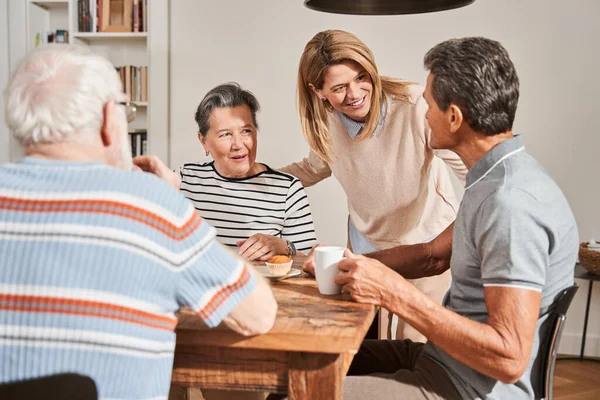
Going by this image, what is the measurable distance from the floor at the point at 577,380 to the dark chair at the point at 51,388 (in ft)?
9.19

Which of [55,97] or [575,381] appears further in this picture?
[575,381]

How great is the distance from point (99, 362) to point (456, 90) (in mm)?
975

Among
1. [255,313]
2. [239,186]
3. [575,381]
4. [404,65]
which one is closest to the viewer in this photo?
[255,313]

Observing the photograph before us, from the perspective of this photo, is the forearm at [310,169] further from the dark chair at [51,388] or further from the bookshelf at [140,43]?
the dark chair at [51,388]

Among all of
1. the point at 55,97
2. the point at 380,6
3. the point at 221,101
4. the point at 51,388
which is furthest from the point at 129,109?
the point at 221,101

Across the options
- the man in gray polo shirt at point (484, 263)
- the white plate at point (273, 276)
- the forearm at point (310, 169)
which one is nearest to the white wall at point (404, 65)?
the forearm at point (310, 169)

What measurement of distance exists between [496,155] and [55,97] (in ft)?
3.12

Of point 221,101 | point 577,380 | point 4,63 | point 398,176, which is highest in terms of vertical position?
point 4,63

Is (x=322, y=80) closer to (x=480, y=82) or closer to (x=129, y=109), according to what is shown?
(x=480, y=82)

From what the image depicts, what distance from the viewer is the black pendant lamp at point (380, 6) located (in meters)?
1.83

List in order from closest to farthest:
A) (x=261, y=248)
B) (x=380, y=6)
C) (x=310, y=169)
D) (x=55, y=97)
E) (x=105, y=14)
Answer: (x=55, y=97) < (x=380, y=6) < (x=261, y=248) < (x=310, y=169) < (x=105, y=14)

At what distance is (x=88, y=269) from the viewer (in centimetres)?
102

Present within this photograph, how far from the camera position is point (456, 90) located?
1.50 metres

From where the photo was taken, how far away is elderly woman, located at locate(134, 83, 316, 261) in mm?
2383
